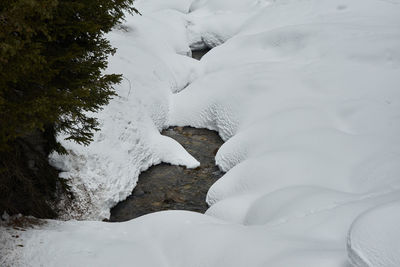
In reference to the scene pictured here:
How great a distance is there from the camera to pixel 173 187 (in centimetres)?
966

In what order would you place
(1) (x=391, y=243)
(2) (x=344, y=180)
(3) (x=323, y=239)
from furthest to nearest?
(2) (x=344, y=180) < (3) (x=323, y=239) < (1) (x=391, y=243)

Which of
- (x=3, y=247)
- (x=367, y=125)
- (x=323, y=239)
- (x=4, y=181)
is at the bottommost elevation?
(x=367, y=125)

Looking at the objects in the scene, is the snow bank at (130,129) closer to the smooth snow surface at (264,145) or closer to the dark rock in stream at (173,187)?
the smooth snow surface at (264,145)

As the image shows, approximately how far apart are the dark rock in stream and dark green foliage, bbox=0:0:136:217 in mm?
2208

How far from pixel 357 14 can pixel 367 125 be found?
27.3 ft

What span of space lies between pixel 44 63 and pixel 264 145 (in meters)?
5.72

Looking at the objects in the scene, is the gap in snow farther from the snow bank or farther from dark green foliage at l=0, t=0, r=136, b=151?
dark green foliage at l=0, t=0, r=136, b=151

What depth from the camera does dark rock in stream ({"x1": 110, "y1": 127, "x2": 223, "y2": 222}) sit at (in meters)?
8.90

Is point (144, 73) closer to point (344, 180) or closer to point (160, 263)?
point (344, 180)

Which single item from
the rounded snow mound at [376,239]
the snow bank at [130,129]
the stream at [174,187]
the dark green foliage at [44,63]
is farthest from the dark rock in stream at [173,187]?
the rounded snow mound at [376,239]

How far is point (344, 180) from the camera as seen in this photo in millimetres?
7770

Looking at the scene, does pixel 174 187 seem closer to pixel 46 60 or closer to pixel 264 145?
Result: pixel 264 145

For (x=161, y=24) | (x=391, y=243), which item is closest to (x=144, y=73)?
(x=161, y=24)

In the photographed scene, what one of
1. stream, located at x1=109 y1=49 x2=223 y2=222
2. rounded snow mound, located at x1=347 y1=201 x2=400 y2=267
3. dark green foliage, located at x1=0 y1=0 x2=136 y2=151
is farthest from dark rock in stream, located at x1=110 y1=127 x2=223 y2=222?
rounded snow mound, located at x1=347 y1=201 x2=400 y2=267
